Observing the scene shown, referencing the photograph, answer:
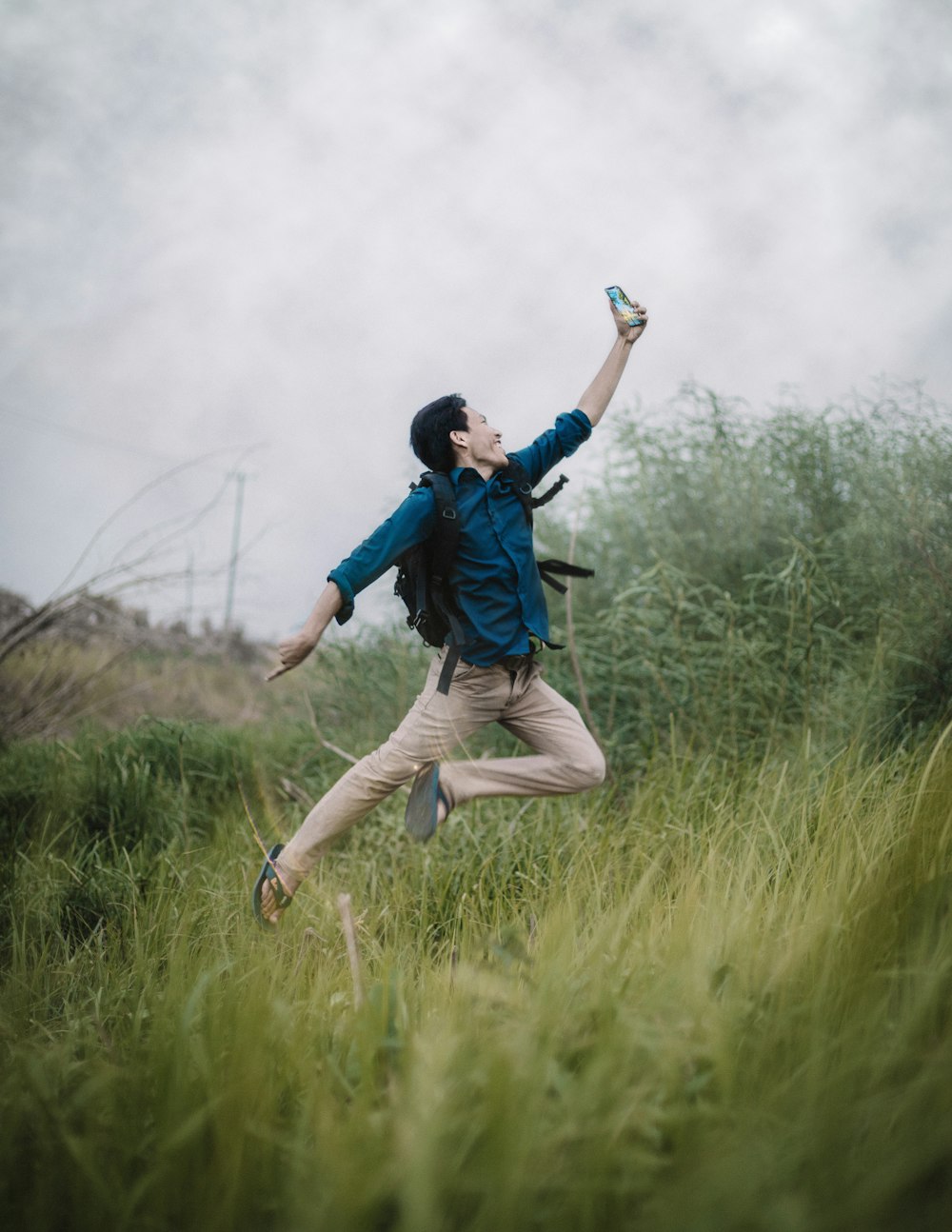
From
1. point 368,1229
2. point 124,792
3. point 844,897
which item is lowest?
point 368,1229

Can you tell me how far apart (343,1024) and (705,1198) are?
1.10 m

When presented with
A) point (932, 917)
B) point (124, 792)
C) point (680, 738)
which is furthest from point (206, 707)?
point (932, 917)

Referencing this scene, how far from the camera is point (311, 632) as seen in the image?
3.15 metres

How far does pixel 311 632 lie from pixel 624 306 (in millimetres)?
1775

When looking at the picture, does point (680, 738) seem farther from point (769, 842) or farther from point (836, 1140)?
point (836, 1140)

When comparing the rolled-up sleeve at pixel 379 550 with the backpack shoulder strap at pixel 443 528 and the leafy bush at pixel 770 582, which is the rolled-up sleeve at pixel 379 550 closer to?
the backpack shoulder strap at pixel 443 528

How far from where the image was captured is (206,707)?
9.50m

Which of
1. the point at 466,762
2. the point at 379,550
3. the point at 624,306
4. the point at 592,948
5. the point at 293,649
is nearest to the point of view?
the point at 592,948

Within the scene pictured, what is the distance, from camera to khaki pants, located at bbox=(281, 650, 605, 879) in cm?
338

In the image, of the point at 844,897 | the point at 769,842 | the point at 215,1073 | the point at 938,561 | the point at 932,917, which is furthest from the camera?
the point at 938,561

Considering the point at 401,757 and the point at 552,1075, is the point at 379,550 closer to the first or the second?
the point at 401,757

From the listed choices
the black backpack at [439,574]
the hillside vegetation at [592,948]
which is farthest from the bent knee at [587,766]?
the black backpack at [439,574]

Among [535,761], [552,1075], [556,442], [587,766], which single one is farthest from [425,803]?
[552,1075]

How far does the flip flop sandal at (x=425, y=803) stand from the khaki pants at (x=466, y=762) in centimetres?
3
